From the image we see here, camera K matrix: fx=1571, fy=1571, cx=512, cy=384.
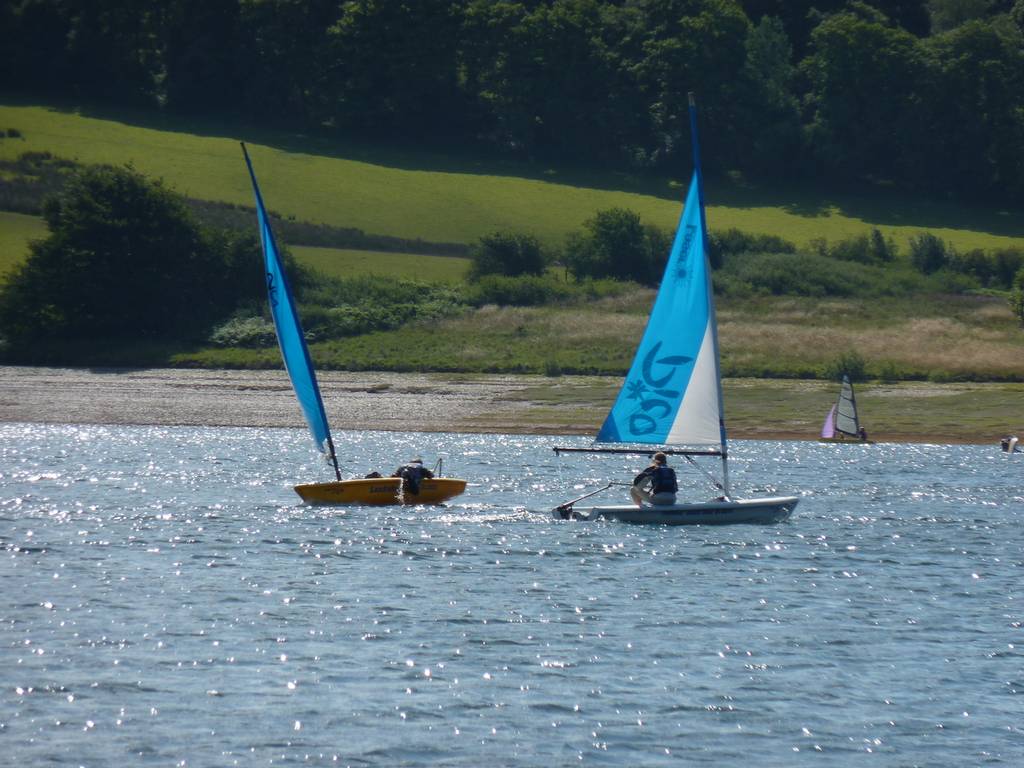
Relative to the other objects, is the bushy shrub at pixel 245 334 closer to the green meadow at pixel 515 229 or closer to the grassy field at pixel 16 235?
the green meadow at pixel 515 229

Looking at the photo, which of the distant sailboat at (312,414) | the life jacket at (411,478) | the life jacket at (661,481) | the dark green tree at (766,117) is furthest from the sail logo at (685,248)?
the dark green tree at (766,117)

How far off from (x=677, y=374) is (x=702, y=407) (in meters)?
0.95

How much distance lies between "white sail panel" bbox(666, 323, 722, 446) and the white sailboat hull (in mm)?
1502

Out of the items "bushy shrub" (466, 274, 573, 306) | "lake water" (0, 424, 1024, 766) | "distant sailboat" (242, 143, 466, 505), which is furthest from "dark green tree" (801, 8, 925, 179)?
"distant sailboat" (242, 143, 466, 505)

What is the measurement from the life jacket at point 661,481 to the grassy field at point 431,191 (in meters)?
69.6

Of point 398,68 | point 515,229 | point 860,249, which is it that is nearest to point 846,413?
point 860,249

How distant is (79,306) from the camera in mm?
82438

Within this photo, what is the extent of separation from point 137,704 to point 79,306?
65.2 meters

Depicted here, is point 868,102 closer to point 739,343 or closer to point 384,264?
point 384,264

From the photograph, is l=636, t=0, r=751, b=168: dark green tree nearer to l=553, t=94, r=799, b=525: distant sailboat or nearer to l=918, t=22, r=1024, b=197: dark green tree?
l=918, t=22, r=1024, b=197: dark green tree

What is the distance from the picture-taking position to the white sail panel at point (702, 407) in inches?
1414

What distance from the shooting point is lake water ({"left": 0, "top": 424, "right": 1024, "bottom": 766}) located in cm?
1927

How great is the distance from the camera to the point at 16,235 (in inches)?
3679

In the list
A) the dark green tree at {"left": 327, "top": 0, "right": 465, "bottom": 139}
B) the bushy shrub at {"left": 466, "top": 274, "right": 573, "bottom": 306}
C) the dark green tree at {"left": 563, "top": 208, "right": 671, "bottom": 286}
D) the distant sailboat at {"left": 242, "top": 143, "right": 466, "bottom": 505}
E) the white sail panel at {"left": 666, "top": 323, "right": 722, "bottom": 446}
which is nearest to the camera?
the white sail panel at {"left": 666, "top": 323, "right": 722, "bottom": 446}
